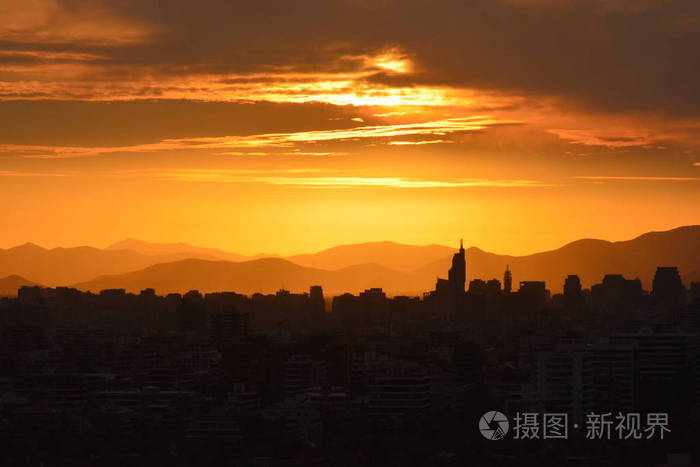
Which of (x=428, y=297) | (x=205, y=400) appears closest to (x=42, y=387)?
(x=205, y=400)

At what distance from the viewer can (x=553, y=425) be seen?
50.0 metres

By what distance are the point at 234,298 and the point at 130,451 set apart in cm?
9637

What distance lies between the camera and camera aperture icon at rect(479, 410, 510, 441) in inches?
1939

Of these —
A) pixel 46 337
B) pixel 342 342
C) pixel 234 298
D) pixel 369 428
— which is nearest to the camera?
pixel 369 428

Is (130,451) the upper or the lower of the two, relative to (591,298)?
lower

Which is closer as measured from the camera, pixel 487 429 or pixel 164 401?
pixel 487 429

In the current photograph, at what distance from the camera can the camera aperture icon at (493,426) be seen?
162 ft

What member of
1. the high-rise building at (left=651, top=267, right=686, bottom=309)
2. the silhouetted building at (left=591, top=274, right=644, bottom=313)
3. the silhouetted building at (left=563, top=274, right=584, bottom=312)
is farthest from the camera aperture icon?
the high-rise building at (left=651, top=267, right=686, bottom=309)

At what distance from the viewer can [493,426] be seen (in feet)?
166

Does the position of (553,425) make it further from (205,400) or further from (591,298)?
(591,298)

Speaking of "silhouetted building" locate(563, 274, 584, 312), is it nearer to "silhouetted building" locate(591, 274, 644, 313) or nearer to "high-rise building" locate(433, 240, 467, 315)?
"silhouetted building" locate(591, 274, 644, 313)

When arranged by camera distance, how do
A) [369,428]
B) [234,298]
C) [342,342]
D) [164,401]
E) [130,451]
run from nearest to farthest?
1. [130,451]
2. [369,428]
3. [164,401]
4. [342,342]
5. [234,298]

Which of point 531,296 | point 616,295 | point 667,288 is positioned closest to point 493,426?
point 531,296

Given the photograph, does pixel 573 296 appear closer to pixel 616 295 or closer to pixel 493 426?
pixel 616 295
